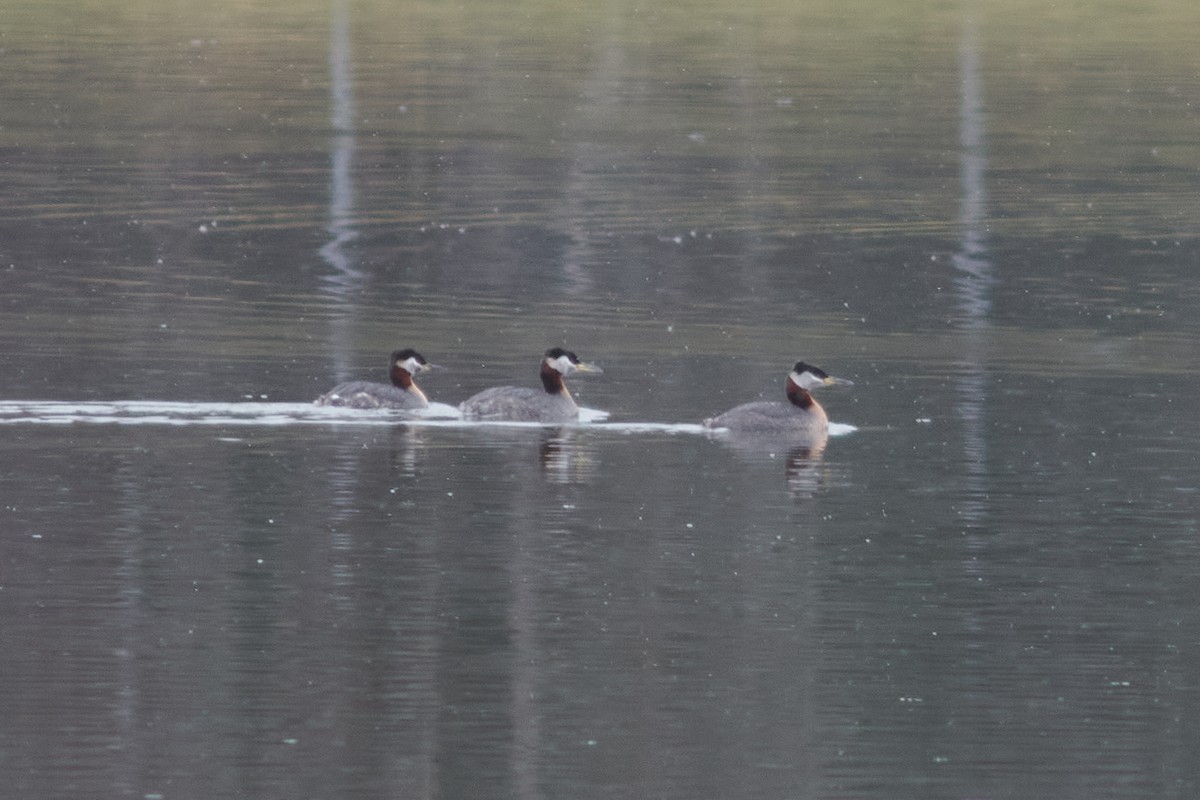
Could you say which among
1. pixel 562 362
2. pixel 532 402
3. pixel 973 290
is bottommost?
pixel 973 290

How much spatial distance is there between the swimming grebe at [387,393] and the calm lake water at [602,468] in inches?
9.2

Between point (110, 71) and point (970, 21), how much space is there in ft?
75.5

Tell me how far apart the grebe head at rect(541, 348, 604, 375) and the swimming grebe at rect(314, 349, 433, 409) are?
81cm

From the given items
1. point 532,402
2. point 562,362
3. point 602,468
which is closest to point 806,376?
point 562,362

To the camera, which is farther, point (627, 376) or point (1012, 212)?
point (1012, 212)

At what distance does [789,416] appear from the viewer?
17.2 meters

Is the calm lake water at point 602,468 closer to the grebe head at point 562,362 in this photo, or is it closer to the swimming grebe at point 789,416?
the swimming grebe at point 789,416

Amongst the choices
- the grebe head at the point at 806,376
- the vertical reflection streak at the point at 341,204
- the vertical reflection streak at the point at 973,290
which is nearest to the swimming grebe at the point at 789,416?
the grebe head at the point at 806,376

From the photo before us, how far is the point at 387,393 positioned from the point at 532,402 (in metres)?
0.89

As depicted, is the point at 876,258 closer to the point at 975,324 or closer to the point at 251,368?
the point at 975,324

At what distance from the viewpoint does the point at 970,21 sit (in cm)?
6325

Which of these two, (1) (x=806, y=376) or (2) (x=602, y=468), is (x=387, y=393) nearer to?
(2) (x=602, y=468)

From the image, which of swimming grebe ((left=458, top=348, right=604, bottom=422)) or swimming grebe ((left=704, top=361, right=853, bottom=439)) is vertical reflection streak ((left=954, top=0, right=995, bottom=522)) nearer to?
swimming grebe ((left=704, top=361, right=853, bottom=439))

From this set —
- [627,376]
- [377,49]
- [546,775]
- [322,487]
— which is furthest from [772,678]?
[377,49]
